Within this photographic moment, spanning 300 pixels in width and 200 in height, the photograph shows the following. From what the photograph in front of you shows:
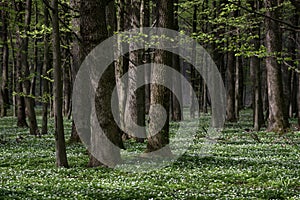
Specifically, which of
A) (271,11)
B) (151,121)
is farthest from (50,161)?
(271,11)

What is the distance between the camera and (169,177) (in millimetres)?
12789

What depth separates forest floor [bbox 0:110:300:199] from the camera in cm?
1039

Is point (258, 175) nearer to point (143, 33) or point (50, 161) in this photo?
point (50, 161)

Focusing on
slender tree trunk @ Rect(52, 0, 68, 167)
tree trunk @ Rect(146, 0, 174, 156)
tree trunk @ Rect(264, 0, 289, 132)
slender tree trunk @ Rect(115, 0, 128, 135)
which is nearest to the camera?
slender tree trunk @ Rect(52, 0, 68, 167)

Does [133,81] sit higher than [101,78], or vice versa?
[133,81]

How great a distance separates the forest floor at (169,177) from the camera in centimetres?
1039

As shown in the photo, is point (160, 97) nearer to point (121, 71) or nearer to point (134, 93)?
point (134, 93)

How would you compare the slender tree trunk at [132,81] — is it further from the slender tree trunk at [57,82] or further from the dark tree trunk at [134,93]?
the slender tree trunk at [57,82]

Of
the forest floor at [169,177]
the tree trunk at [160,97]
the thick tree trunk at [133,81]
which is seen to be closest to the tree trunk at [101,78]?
the forest floor at [169,177]

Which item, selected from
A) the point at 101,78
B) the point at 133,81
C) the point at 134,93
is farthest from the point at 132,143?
the point at 101,78

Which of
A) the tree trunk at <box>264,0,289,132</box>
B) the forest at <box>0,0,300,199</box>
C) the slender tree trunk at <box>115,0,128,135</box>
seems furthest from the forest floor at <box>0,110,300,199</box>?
the tree trunk at <box>264,0,289,132</box>

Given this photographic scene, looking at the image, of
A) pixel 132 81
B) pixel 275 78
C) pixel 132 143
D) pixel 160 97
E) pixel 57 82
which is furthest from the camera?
pixel 275 78

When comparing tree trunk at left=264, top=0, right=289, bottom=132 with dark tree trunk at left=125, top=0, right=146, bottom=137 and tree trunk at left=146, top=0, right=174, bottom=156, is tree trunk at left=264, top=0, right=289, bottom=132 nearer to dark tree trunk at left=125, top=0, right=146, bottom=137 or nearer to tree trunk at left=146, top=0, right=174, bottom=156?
dark tree trunk at left=125, top=0, right=146, bottom=137

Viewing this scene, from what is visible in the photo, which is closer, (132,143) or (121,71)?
(132,143)
